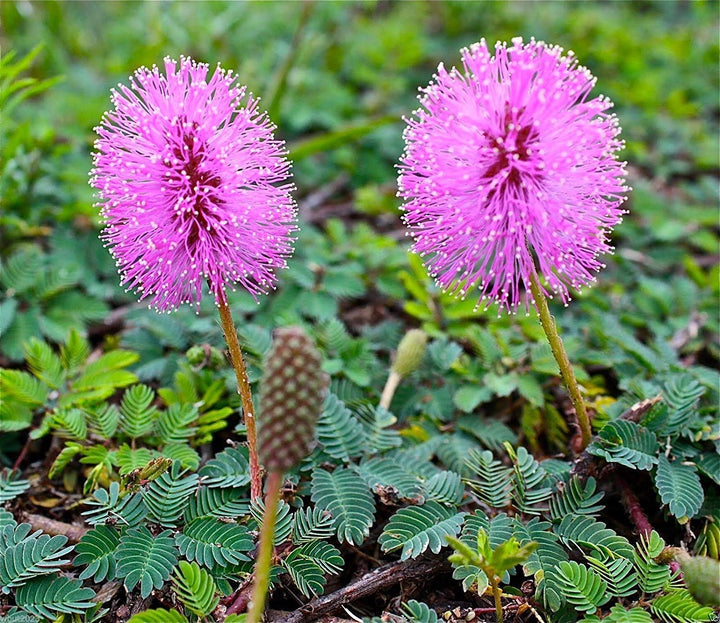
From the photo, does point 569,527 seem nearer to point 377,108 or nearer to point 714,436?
point 714,436

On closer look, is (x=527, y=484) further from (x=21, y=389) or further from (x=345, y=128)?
(x=345, y=128)

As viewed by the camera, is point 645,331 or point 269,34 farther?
point 269,34

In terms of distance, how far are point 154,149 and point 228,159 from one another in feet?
0.78

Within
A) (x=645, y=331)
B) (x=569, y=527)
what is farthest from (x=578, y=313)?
(x=569, y=527)

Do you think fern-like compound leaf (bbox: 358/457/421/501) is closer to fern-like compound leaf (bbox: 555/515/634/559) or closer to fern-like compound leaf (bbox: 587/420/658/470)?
fern-like compound leaf (bbox: 555/515/634/559)

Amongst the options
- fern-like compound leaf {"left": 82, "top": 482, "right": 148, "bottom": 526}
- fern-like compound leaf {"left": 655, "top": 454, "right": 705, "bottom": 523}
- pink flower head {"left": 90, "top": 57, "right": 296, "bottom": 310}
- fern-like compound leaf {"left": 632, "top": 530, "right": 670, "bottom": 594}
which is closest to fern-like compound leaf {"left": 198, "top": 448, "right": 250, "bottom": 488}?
fern-like compound leaf {"left": 82, "top": 482, "right": 148, "bottom": 526}

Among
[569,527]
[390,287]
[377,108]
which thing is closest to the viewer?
[569,527]

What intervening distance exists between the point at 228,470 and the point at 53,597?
0.68m

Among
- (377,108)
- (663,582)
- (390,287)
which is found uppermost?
(377,108)

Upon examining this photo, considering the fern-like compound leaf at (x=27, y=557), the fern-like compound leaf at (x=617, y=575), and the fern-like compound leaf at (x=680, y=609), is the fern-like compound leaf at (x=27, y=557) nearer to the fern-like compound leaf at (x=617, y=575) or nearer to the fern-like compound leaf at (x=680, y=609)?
the fern-like compound leaf at (x=617, y=575)

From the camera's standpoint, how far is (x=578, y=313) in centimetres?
384

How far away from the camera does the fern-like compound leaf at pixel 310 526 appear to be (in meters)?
2.35

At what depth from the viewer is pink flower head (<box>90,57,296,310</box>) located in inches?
87.9

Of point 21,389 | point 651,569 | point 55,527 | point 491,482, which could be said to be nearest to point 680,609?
point 651,569
